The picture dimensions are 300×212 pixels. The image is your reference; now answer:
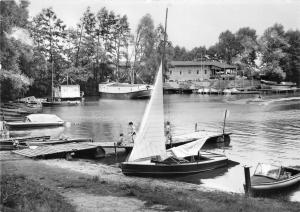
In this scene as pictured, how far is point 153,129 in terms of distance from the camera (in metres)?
25.9

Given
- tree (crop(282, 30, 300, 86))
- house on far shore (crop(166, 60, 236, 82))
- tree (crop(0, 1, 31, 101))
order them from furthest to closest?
house on far shore (crop(166, 60, 236, 82)), tree (crop(282, 30, 300, 86)), tree (crop(0, 1, 31, 101))

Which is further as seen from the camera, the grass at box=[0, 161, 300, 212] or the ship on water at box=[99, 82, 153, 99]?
the ship on water at box=[99, 82, 153, 99]

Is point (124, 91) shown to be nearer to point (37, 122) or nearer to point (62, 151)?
point (37, 122)

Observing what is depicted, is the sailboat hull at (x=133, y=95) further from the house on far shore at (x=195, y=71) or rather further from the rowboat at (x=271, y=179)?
the rowboat at (x=271, y=179)

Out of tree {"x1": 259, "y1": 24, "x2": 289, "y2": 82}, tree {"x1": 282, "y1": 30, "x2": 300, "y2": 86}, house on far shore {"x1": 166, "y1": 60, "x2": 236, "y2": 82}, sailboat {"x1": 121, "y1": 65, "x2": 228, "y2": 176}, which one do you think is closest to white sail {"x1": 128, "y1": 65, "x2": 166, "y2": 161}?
sailboat {"x1": 121, "y1": 65, "x2": 228, "y2": 176}

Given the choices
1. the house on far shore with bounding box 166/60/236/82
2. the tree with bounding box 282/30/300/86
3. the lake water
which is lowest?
the lake water

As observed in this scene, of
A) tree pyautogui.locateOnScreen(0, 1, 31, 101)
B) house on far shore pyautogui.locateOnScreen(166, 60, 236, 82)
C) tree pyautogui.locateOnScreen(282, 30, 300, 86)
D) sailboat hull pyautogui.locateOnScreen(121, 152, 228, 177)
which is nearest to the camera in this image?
sailboat hull pyautogui.locateOnScreen(121, 152, 228, 177)

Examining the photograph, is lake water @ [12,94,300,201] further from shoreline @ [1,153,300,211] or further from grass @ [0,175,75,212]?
grass @ [0,175,75,212]

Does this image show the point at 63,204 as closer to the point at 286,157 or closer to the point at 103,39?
the point at 286,157

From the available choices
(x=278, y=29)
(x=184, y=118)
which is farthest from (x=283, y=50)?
(x=184, y=118)

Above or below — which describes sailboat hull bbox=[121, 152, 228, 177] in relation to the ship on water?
below

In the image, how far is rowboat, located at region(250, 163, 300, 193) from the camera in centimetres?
2309

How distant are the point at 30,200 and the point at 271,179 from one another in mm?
13920

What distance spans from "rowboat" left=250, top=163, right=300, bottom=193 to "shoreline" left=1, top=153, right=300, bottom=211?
168 cm
